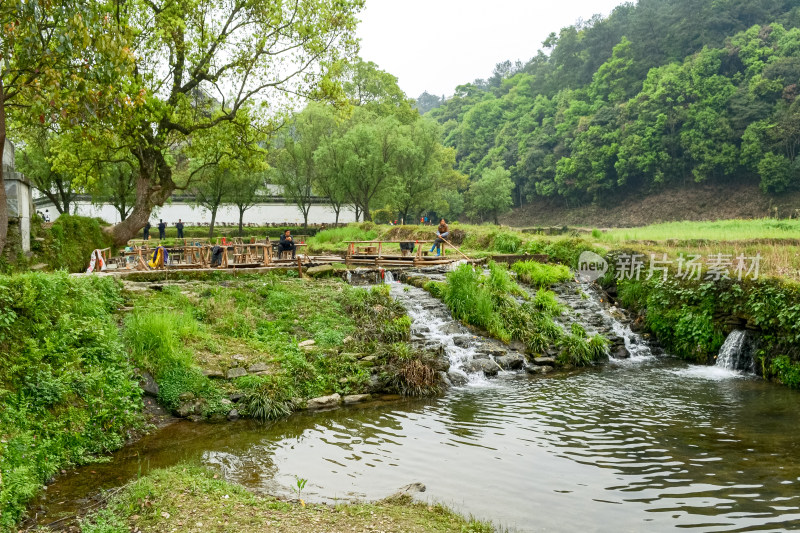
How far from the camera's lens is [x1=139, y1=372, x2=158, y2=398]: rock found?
373 inches

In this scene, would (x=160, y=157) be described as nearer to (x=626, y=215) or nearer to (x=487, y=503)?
(x=487, y=503)

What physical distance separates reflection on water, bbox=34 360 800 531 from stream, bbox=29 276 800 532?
24mm

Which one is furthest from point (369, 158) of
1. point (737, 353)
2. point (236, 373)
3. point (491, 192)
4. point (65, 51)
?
point (65, 51)

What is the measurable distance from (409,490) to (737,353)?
10095 millimetres

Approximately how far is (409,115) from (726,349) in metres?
42.3

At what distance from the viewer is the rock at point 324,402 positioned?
10039 millimetres

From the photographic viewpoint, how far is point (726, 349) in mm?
13078

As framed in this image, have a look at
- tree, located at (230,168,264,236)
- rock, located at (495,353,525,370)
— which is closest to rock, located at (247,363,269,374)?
rock, located at (495,353,525,370)

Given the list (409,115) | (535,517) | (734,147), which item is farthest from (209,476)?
(734,147)

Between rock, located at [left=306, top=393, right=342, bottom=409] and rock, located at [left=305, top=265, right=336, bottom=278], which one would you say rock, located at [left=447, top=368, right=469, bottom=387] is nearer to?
rock, located at [left=306, top=393, right=342, bottom=409]

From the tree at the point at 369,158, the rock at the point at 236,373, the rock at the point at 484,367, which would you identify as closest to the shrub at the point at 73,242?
the rock at the point at 236,373

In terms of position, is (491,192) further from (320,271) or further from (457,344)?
(457,344)

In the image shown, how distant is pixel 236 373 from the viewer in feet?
33.7

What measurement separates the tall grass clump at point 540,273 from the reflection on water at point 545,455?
6.82 meters
